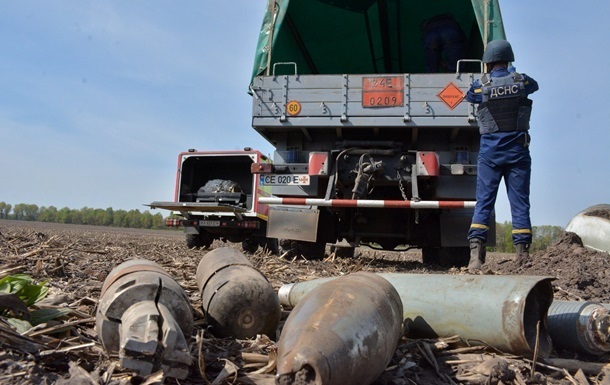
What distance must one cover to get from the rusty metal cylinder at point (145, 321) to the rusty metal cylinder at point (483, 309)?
119 cm

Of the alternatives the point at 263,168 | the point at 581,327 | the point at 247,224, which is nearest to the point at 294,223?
the point at 263,168

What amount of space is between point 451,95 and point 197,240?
21.0ft

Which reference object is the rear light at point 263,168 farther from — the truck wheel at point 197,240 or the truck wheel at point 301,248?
the truck wheel at point 197,240

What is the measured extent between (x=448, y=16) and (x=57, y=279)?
267 inches

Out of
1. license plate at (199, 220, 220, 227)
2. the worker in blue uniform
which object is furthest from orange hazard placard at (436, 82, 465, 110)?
license plate at (199, 220, 220, 227)

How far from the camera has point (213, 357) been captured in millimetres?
2064

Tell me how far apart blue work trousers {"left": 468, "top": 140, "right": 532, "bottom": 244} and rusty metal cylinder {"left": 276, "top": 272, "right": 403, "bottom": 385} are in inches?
122

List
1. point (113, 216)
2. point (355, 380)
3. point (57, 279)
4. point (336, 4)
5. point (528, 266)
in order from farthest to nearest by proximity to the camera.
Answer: point (113, 216) → point (336, 4) → point (528, 266) → point (57, 279) → point (355, 380)

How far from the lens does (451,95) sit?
6023mm

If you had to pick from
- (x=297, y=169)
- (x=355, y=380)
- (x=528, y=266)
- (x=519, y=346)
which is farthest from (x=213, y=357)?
(x=297, y=169)

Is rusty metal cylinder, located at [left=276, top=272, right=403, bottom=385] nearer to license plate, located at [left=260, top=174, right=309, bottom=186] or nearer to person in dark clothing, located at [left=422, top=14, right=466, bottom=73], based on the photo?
license plate, located at [left=260, top=174, right=309, bottom=186]

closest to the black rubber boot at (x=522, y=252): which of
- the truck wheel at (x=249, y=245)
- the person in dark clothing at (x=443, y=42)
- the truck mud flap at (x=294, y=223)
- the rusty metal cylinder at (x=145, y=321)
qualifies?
the truck mud flap at (x=294, y=223)

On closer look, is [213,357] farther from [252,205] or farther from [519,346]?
[252,205]

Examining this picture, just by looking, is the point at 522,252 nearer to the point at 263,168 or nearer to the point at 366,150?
the point at 366,150
